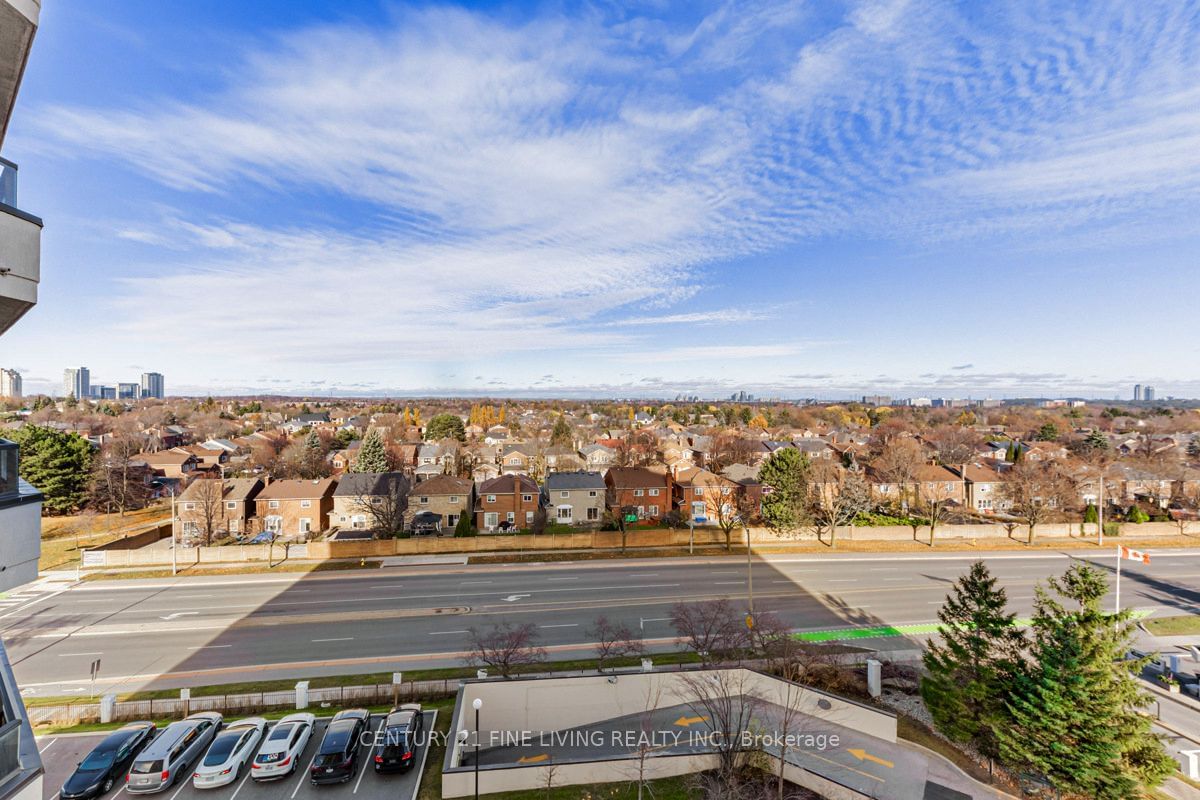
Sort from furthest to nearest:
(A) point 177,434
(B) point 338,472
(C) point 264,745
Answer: (A) point 177,434, (B) point 338,472, (C) point 264,745

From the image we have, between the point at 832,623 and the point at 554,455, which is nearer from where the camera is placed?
the point at 832,623

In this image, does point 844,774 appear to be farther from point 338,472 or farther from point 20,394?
point 20,394

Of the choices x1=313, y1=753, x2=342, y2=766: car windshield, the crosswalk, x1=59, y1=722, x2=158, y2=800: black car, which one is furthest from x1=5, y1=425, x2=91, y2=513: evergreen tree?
x1=313, y1=753, x2=342, y2=766: car windshield

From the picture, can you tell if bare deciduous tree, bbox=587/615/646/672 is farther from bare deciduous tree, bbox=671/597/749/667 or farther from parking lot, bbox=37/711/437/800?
parking lot, bbox=37/711/437/800

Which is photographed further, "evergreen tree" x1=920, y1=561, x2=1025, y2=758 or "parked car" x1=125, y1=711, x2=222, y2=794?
"evergreen tree" x1=920, y1=561, x2=1025, y2=758

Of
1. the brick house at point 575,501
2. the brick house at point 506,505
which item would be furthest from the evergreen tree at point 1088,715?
the brick house at point 506,505

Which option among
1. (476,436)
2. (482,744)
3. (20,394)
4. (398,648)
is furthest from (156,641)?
(20,394)

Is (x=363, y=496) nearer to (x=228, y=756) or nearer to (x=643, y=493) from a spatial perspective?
(x=643, y=493)
